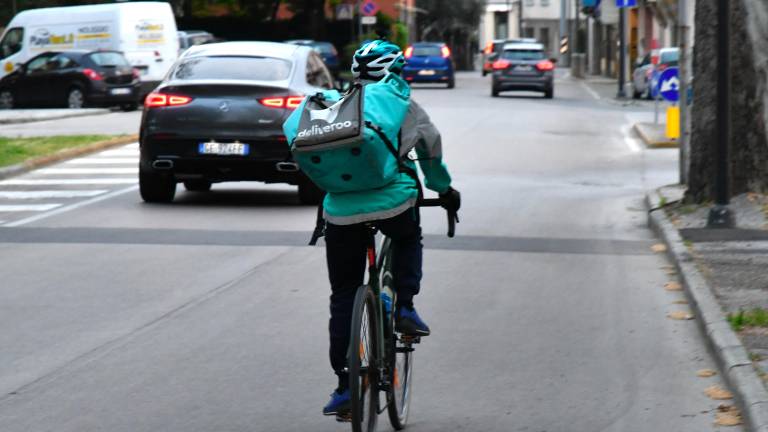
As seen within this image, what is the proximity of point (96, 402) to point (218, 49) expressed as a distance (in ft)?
29.7

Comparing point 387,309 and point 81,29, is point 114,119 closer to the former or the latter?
point 81,29

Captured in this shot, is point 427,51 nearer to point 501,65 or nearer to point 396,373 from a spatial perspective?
point 501,65

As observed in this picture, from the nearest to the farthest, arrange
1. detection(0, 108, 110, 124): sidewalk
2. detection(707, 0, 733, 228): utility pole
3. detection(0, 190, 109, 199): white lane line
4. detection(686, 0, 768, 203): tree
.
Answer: detection(707, 0, 733, 228): utility pole
detection(686, 0, 768, 203): tree
detection(0, 190, 109, 199): white lane line
detection(0, 108, 110, 124): sidewalk

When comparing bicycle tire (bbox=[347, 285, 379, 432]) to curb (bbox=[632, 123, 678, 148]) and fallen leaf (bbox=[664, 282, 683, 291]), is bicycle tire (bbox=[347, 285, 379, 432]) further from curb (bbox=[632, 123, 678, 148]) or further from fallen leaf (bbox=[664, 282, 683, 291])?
curb (bbox=[632, 123, 678, 148])

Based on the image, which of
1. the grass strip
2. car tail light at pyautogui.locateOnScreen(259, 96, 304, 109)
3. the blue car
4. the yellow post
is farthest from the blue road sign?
the blue car

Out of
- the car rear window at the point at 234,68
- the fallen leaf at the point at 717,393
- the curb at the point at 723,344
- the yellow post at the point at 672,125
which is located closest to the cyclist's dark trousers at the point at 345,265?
the curb at the point at 723,344

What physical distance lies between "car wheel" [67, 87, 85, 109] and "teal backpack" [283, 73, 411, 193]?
29.4m

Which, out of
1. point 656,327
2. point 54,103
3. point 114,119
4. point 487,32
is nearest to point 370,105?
point 656,327

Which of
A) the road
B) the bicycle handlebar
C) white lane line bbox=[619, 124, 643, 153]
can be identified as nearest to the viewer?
the bicycle handlebar

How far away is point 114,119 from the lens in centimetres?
3108

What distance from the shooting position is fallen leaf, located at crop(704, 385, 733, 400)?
23.0ft

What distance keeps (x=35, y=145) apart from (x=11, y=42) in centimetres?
1730

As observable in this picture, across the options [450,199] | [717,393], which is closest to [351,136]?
[450,199]

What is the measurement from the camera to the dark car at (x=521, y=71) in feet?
137
